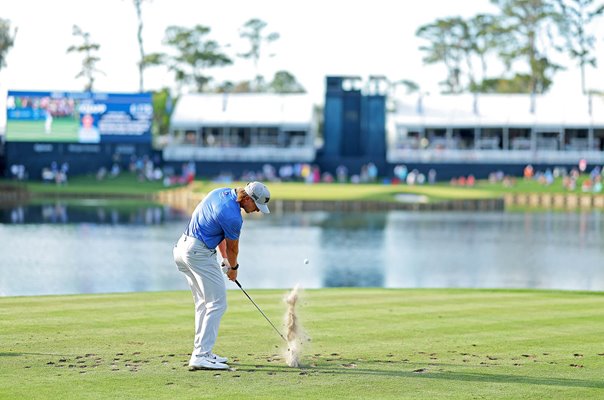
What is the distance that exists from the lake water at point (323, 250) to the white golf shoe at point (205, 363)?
12.8 meters

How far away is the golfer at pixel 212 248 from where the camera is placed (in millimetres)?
10828

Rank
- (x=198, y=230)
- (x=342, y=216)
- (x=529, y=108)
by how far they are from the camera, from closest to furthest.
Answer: (x=198, y=230) → (x=342, y=216) → (x=529, y=108)

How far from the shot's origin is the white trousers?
10938 millimetres

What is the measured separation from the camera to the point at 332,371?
11.0m

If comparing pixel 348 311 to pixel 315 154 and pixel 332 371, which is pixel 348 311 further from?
pixel 315 154

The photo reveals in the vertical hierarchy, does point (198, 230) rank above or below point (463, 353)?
above

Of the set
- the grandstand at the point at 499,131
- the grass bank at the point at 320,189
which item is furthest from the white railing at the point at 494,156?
the grass bank at the point at 320,189

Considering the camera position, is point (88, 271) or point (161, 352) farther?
point (88, 271)

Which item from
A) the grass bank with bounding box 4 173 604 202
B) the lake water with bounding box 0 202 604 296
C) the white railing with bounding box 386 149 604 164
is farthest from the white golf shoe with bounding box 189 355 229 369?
the white railing with bounding box 386 149 604 164

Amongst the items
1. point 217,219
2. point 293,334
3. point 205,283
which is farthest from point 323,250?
point 217,219

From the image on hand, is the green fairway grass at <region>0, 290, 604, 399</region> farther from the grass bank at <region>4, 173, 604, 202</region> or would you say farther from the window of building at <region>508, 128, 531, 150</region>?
the window of building at <region>508, 128, 531, 150</region>

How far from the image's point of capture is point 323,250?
3841 centimetres

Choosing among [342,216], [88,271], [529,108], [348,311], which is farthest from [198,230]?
[529,108]

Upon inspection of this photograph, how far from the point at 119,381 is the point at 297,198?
53.0 m
